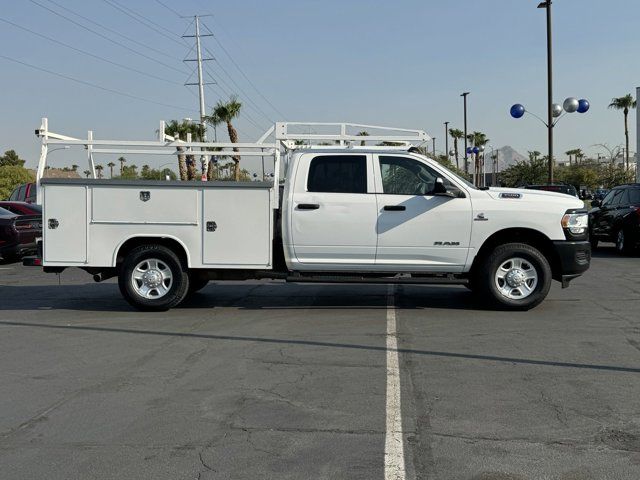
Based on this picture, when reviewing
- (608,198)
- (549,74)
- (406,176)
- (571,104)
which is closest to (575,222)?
(406,176)

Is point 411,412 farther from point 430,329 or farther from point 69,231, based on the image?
point 69,231

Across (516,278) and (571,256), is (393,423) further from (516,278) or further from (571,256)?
(571,256)

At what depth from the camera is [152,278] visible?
9328 millimetres

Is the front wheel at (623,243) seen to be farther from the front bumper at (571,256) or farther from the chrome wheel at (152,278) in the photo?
the chrome wheel at (152,278)

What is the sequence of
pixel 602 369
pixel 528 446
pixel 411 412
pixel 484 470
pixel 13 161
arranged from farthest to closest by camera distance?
pixel 13 161
pixel 602 369
pixel 411 412
pixel 528 446
pixel 484 470

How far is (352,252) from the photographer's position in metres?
9.14

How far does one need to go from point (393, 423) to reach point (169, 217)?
5218mm

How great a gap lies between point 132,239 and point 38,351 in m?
2.37

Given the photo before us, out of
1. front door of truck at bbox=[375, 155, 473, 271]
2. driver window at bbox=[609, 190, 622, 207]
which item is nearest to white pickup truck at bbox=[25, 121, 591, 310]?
front door of truck at bbox=[375, 155, 473, 271]

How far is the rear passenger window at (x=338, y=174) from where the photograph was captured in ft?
30.1

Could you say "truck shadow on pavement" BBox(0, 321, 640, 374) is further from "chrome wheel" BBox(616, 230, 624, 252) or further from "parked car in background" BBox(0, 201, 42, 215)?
"chrome wheel" BBox(616, 230, 624, 252)

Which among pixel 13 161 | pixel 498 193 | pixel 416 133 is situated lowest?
pixel 498 193

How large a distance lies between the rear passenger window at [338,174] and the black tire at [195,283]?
2014 millimetres

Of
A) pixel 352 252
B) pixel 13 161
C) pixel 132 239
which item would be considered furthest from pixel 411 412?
pixel 13 161
